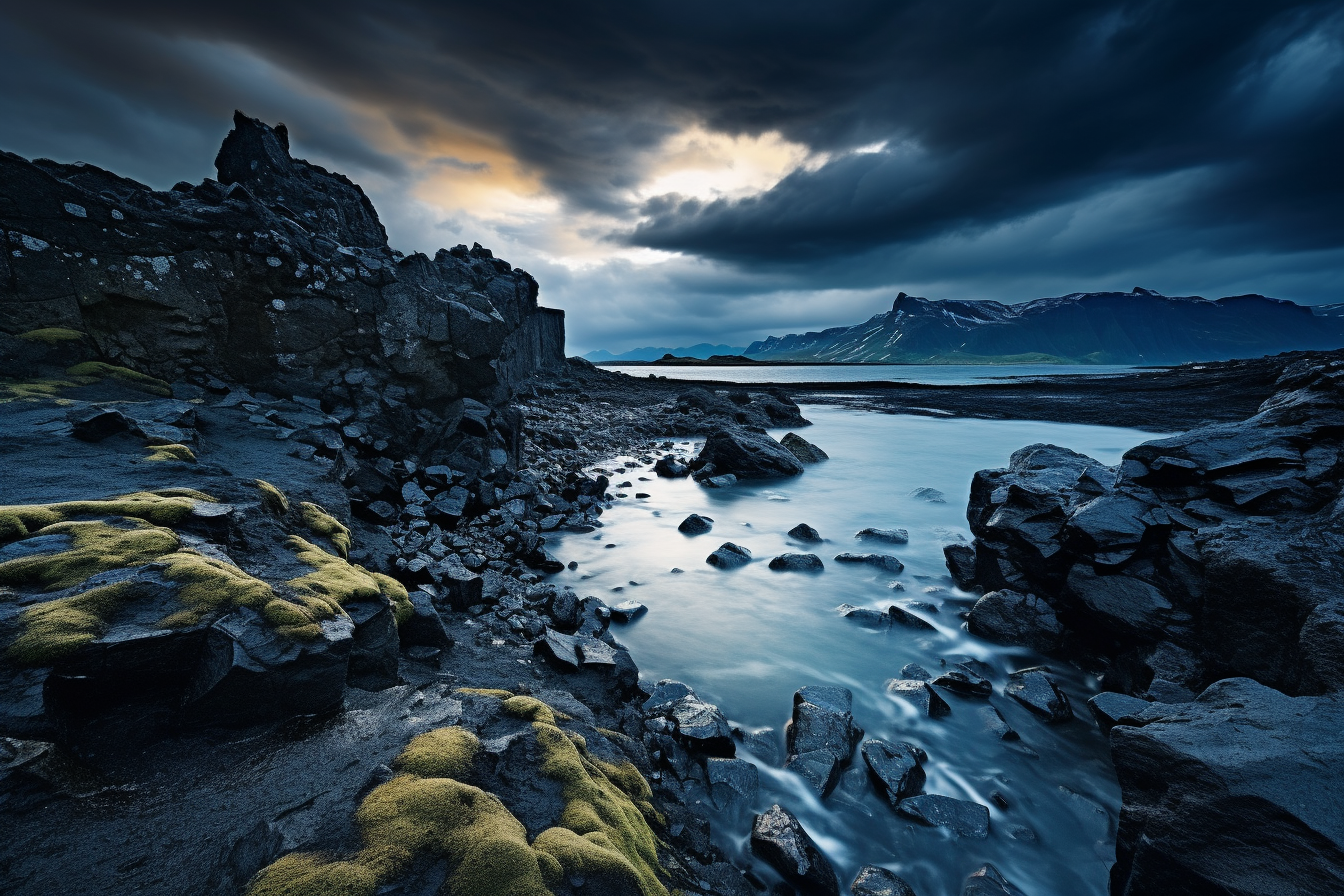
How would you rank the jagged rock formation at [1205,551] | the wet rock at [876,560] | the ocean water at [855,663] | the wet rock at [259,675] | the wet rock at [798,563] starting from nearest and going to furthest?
the wet rock at [259,675] < the ocean water at [855,663] < the jagged rock formation at [1205,551] < the wet rock at [876,560] < the wet rock at [798,563]

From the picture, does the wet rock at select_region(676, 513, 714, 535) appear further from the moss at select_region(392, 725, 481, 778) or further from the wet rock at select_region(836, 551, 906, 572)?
the moss at select_region(392, 725, 481, 778)

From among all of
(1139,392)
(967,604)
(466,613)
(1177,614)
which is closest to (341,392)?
(466,613)

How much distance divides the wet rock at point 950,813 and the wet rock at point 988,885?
500 millimetres

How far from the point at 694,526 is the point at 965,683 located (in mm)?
10024

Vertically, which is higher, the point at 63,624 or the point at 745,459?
the point at 63,624

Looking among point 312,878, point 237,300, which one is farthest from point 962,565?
point 237,300

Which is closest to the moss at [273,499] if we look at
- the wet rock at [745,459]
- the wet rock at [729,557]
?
the wet rock at [729,557]

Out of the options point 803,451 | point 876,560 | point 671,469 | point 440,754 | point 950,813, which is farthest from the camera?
point 803,451

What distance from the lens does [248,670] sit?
4.54 metres

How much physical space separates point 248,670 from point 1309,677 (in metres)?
12.0

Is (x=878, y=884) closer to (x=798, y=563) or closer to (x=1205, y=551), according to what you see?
(x=1205, y=551)

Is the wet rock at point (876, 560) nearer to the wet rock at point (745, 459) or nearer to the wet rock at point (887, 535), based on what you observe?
the wet rock at point (887, 535)

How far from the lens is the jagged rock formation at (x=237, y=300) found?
1144 centimetres

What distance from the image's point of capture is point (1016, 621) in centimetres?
1058
